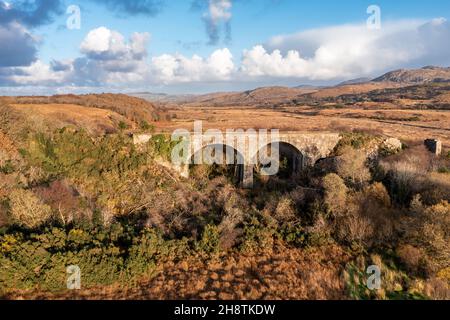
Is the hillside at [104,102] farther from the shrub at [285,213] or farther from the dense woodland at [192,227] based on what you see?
the shrub at [285,213]

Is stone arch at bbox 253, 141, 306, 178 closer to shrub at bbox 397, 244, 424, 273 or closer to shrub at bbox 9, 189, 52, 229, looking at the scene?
shrub at bbox 397, 244, 424, 273

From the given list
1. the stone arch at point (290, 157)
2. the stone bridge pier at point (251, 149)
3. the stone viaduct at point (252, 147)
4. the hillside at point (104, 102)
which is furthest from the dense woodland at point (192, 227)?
the hillside at point (104, 102)

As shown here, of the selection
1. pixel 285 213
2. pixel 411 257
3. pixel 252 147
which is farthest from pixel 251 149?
pixel 411 257

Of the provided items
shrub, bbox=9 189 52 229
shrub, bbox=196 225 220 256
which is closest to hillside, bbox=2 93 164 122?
shrub, bbox=9 189 52 229

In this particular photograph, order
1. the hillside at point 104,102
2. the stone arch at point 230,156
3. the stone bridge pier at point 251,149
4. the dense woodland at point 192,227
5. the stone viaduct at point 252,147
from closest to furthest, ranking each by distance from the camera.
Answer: the dense woodland at point 192,227
the stone viaduct at point 252,147
the stone bridge pier at point 251,149
the stone arch at point 230,156
the hillside at point 104,102

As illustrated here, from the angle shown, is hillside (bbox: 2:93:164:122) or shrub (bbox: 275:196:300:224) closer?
shrub (bbox: 275:196:300:224)

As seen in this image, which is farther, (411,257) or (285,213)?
(285,213)

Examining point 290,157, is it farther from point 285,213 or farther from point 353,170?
point 285,213
